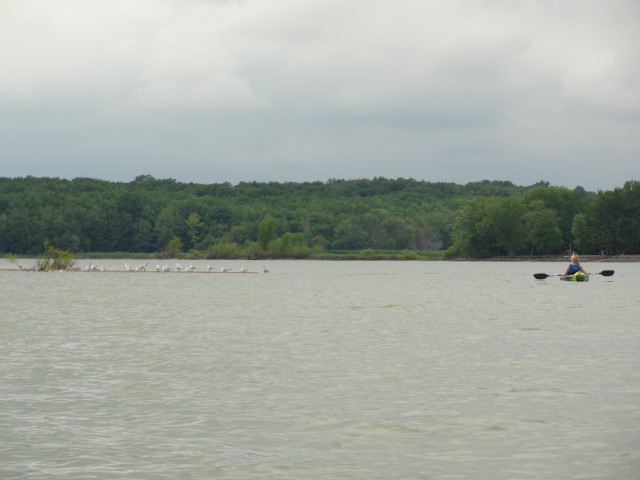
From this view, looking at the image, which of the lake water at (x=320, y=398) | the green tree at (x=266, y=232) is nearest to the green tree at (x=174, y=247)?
the green tree at (x=266, y=232)

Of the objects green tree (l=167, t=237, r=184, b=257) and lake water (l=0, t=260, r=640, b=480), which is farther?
green tree (l=167, t=237, r=184, b=257)

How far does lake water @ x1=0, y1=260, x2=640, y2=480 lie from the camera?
47.4 ft

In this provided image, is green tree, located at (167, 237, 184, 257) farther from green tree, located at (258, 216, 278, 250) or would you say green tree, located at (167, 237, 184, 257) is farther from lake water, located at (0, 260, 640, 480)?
lake water, located at (0, 260, 640, 480)

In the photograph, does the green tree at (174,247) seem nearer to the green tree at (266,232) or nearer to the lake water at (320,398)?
the green tree at (266,232)

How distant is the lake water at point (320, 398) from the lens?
569 inches

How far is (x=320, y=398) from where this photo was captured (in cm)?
2000

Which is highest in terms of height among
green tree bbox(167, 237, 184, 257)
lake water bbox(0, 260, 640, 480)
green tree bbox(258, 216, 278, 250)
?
green tree bbox(258, 216, 278, 250)

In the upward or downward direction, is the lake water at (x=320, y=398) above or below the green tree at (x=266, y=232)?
below

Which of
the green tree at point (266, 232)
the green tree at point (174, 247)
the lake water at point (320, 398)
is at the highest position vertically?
the green tree at point (266, 232)

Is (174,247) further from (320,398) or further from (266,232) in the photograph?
(320,398)

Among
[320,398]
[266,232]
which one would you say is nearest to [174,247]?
[266,232]

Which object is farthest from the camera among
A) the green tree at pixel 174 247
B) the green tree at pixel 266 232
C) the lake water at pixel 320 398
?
the green tree at pixel 174 247

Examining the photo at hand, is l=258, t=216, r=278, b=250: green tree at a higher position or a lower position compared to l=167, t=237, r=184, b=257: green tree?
higher

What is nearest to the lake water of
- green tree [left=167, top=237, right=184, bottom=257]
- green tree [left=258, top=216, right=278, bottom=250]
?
green tree [left=258, top=216, right=278, bottom=250]
